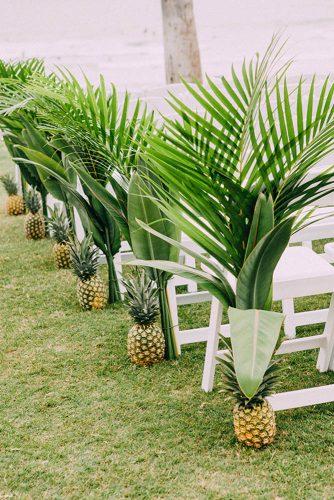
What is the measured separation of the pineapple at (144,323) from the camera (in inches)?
127

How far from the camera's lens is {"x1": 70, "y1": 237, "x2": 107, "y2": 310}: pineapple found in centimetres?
409

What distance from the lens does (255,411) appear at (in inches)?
95.7

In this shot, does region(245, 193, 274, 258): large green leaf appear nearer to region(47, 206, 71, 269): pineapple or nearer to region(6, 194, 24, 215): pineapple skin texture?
region(47, 206, 71, 269): pineapple

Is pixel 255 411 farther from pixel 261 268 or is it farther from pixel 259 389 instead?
pixel 261 268

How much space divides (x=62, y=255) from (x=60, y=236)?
6.7 inches

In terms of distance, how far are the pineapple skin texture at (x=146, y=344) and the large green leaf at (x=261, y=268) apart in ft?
3.27

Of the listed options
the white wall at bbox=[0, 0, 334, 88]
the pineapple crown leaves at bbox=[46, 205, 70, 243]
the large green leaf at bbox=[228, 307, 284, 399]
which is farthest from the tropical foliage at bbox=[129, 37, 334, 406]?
the white wall at bbox=[0, 0, 334, 88]

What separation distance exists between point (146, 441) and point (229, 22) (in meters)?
10.6

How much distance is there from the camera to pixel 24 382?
327 cm

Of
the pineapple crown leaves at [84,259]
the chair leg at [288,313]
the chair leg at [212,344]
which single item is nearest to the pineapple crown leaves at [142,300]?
the chair leg at [212,344]

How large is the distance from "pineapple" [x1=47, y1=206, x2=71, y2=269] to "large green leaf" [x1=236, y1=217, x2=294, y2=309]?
2.89 m

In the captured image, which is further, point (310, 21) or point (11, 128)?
point (310, 21)

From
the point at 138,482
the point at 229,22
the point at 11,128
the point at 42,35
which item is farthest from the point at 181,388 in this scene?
the point at 42,35

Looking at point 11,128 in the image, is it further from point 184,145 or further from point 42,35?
point 42,35
